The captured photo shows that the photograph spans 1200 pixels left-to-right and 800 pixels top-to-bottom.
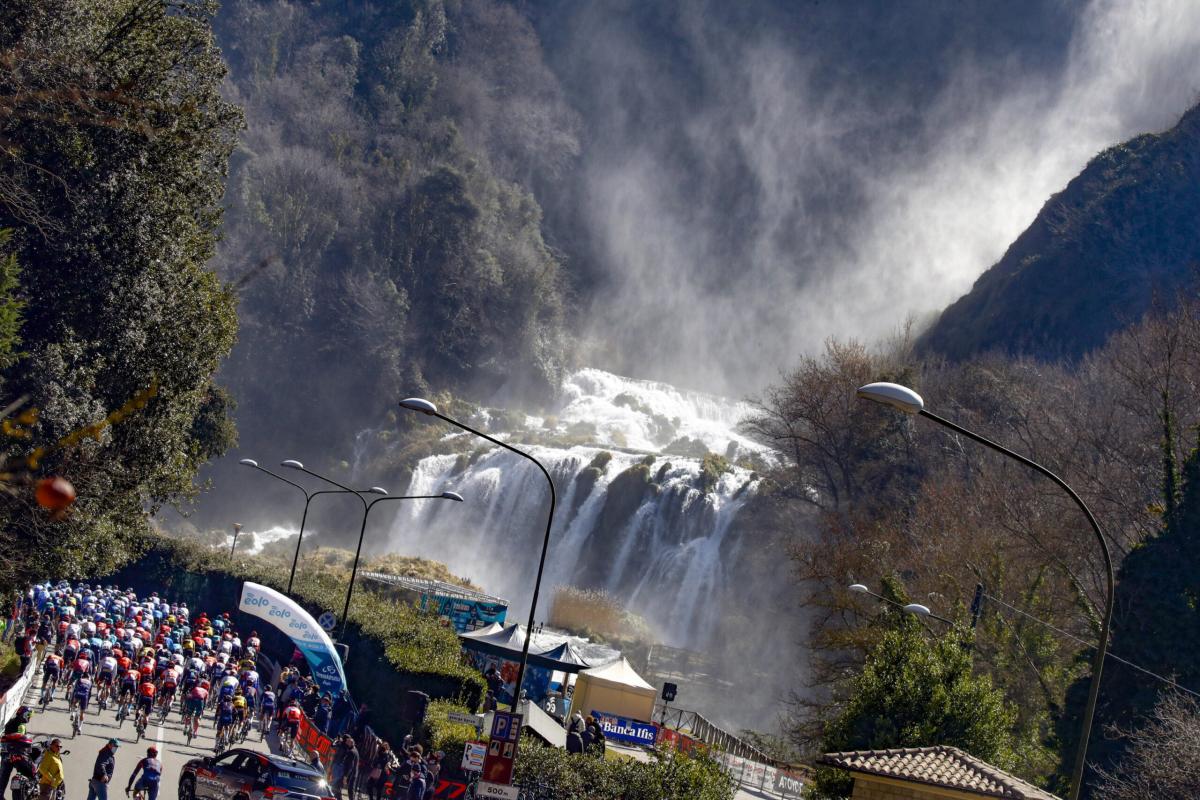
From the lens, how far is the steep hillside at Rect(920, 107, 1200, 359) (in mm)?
72062

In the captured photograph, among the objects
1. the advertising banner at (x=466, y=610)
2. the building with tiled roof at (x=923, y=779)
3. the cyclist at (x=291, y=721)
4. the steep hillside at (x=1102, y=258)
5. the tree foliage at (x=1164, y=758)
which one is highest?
the steep hillside at (x=1102, y=258)

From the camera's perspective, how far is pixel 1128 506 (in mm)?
32844

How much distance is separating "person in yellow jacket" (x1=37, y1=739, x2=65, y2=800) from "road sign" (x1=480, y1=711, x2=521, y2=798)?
5.66 meters

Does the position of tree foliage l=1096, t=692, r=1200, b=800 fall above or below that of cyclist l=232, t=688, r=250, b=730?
above

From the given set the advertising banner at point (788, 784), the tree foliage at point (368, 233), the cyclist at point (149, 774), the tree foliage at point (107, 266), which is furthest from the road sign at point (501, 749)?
the tree foliage at point (368, 233)

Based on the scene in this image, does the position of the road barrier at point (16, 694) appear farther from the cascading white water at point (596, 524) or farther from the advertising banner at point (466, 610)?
the cascading white water at point (596, 524)

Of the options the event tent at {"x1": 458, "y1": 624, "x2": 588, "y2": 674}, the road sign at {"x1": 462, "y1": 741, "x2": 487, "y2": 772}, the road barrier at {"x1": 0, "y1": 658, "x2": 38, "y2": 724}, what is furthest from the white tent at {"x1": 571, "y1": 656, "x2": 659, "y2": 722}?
the road barrier at {"x1": 0, "y1": 658, "x2": 38, "y2": 724}

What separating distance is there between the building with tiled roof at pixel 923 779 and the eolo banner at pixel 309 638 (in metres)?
12.0

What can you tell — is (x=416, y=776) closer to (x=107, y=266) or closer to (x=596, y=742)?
(x=596, y=742)

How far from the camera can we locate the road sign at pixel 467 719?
21.6m

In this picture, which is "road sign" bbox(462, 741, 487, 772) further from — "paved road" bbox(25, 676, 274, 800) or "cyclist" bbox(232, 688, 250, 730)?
"cyclist" bbox(232, 688, 250, 730)

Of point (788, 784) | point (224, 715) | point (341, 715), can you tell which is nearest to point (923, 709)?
point (788, 784)

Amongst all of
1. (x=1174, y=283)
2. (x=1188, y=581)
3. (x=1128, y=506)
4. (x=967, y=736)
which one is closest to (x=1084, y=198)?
(x=1174, y=283)

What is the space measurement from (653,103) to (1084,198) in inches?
3396
